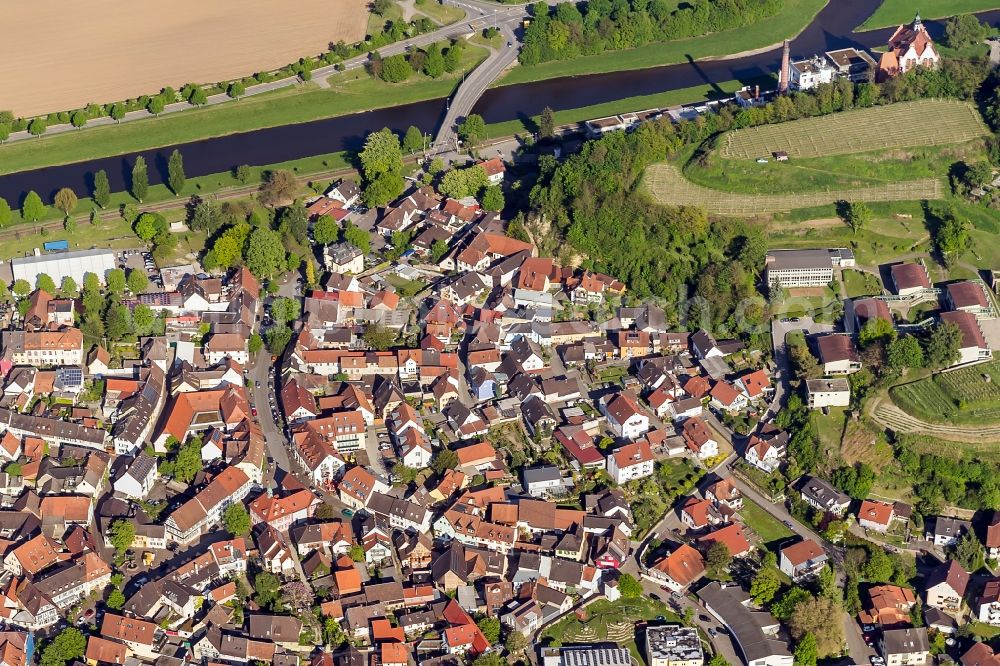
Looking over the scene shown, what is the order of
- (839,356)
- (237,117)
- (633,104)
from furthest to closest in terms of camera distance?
1. (633,104)
2. (237,117)
3. (839,356)

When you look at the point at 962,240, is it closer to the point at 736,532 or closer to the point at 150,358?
the point at 736,532

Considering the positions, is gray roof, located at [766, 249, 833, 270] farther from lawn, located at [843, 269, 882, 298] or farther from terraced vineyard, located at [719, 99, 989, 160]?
terraced vineyard, located at [719, 99, 989, 160]

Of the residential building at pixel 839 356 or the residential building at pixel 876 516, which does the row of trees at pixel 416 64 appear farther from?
the residential building at pixel 876 516

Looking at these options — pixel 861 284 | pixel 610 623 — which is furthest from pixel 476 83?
pixel 610 623

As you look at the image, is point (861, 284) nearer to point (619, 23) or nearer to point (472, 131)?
point (472, 131)

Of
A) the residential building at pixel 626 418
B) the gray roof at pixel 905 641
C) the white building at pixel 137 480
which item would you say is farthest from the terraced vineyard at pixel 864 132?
the white building at pixel 137 480

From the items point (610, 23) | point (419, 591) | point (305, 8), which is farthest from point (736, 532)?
point (305, 8)
